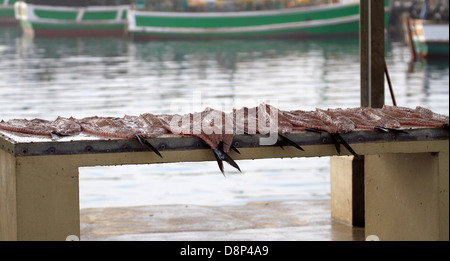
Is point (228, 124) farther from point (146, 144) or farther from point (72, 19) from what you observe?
point (72, 19)

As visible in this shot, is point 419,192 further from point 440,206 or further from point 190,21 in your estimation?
point 190,21

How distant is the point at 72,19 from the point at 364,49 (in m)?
57.9

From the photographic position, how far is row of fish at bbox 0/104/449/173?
5.29m

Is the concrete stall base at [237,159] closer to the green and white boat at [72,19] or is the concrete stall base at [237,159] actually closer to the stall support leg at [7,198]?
the stall support leg at [7,198]

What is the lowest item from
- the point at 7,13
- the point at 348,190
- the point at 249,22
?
the point at 348,190

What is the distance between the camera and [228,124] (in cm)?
547

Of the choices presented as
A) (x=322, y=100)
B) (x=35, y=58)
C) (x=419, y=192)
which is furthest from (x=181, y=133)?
(x=35, y=58)

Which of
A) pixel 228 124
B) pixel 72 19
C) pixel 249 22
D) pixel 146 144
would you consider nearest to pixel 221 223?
pixel 228 124

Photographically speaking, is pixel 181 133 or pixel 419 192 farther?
pixel 419 192

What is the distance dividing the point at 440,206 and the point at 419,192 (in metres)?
0.22

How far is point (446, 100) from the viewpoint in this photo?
20.8 metres

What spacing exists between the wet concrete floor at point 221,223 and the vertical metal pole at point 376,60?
109cm

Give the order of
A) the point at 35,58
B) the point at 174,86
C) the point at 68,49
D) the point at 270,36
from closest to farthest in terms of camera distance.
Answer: the point at 174,86 < the point at 35,58 < the point at 68,49 < the point at 270,36

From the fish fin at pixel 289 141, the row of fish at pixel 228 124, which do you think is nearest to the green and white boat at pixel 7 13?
the row of fish at pixel 228 124
